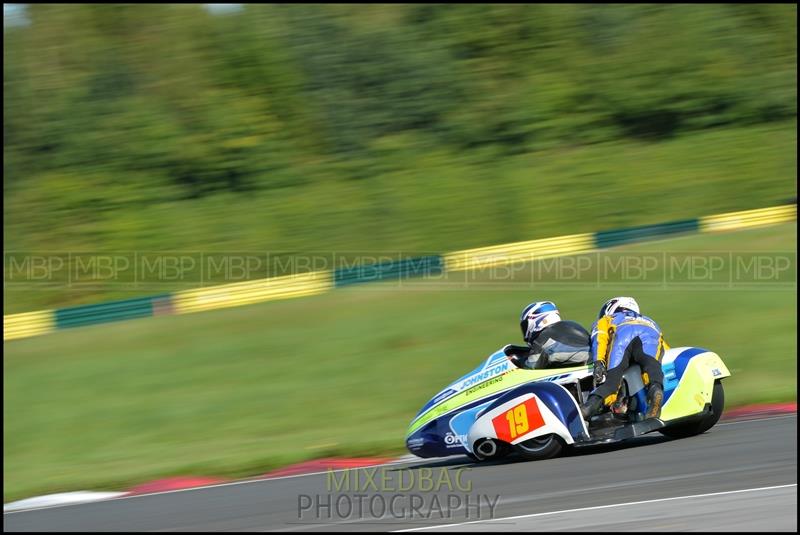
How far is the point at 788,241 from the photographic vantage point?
58.0 feet

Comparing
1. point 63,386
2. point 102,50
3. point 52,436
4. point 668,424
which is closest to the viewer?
point 668,424

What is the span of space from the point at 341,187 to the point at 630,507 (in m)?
22.1

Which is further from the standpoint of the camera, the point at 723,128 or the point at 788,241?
the point at 723,128

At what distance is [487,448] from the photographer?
24.1 feet

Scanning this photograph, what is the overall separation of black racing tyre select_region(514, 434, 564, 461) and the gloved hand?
0.52 m

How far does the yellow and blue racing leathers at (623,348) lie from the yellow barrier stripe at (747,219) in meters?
12.3

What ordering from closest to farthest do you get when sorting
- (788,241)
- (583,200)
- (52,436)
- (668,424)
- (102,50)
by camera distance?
(668,424)
(52,436)
(788,241)
(583,200)
(102,50)

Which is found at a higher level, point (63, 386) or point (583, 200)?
point (583, 200)

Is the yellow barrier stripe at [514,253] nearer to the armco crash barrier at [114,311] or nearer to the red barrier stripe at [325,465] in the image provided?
the armco crash barrier at [114,311]

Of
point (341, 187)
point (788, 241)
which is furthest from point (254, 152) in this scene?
point (788, 241)

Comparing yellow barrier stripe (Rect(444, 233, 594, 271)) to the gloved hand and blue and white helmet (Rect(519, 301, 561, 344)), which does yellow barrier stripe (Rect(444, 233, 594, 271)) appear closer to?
blue and white helmet (Rect(519, 301, 561, 344))

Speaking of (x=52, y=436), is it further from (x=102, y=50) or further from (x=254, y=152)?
(x=102, y=50)

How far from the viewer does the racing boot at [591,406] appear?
286 inches

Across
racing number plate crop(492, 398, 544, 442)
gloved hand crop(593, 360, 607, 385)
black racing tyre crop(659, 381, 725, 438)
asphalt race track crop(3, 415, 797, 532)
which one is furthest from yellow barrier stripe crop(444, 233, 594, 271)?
racing number plate crop(492, 398, 544, 442)
